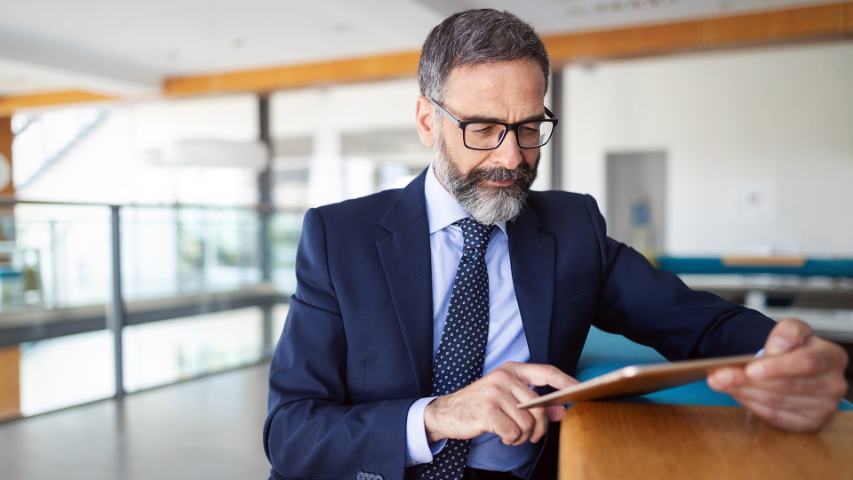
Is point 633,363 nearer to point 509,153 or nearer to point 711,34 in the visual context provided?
point 509,153

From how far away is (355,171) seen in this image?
11.2 m

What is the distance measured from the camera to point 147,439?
10.3 ft

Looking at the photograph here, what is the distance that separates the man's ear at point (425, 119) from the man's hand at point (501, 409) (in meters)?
0.46

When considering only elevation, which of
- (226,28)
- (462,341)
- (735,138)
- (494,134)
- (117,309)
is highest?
(226,28)

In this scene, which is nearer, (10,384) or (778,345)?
(778,345)

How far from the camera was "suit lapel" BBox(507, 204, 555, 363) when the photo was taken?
1148 mm

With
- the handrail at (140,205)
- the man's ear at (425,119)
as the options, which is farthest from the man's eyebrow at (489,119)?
the handrail at (140,205)

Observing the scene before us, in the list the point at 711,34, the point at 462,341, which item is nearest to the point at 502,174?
the point at 462,341

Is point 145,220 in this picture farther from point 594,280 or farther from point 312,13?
point 594,280

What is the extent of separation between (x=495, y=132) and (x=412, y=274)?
0.87 feet

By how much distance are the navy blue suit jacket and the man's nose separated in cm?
17

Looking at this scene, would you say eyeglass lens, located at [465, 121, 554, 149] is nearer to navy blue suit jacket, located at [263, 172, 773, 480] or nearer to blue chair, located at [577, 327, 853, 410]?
navy blue suit jacket, located at [263, 172, 773, 480]

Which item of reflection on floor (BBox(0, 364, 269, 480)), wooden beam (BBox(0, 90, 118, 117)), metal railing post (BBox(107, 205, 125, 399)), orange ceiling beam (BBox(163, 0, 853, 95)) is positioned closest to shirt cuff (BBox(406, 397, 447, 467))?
reflection on floor (BBox(0, 364, 269, 480))

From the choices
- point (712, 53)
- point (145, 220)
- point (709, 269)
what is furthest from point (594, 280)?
point (712, 53)
